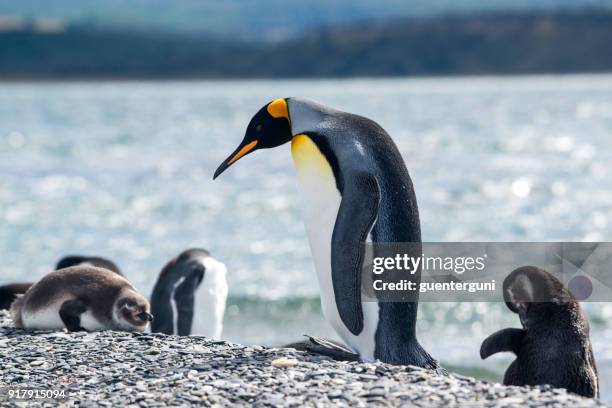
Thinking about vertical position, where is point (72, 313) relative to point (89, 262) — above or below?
below

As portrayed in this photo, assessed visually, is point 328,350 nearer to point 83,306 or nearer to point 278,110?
point 278,110

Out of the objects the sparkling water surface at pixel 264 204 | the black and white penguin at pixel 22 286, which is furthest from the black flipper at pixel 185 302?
the sparkling water surface at pixel 264 204

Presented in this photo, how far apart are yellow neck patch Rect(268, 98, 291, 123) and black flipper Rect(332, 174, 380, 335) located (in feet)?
1.74

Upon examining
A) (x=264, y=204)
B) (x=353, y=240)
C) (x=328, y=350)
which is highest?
(x=264, y=204)

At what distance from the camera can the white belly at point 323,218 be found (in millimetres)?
4484

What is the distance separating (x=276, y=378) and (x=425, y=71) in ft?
241

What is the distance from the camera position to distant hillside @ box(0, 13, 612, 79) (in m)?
72.0

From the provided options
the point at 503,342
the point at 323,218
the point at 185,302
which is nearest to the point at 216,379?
the point at 323,218

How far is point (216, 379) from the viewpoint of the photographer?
12.8 ft

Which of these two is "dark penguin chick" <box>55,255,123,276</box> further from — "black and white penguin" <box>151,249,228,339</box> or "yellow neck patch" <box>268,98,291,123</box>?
"yellow neck patch" <box>268,98,291,123</box>

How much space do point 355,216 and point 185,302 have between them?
2.02 metres

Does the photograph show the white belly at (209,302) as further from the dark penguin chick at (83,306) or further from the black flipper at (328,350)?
the black flipper at (328,350)

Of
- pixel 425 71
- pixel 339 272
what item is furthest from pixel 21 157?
pixel 425 71

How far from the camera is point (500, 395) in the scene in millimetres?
3602
